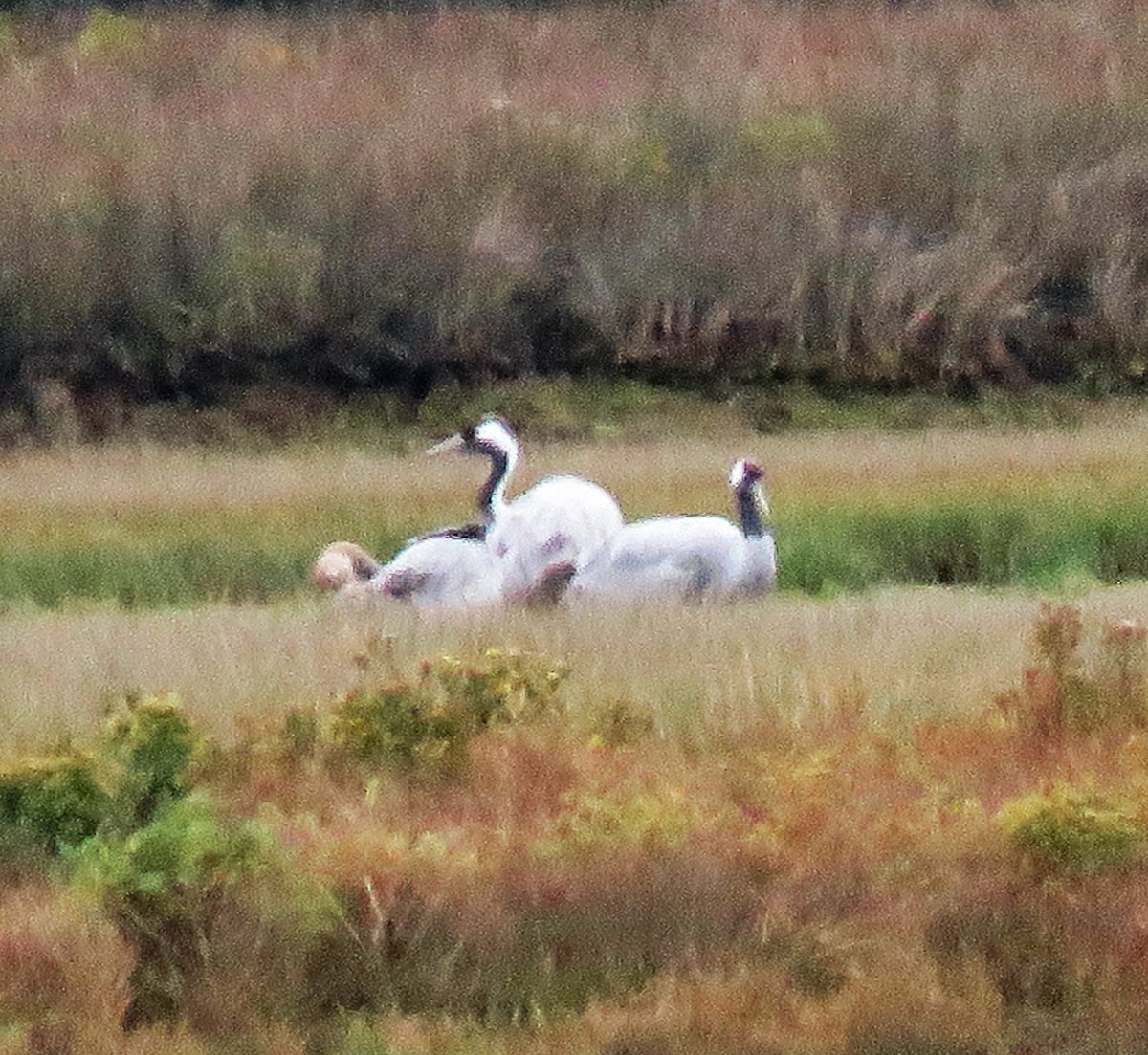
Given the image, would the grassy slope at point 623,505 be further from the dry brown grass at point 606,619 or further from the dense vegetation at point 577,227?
the dense vegetation at point 577,227

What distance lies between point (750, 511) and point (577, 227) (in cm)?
525

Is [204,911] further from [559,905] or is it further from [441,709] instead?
[441,709]

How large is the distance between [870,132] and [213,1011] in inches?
469

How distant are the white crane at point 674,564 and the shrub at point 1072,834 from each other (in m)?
4.03

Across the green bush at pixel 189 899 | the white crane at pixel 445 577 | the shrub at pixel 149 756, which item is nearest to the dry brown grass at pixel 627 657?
the white crane at pixel 445 577

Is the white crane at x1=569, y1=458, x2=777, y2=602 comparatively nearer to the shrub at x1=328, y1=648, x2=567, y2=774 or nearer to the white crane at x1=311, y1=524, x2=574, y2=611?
the white crane at x1=311, y1=524, x2=574, y2=611

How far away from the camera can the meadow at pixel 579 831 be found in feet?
15.2

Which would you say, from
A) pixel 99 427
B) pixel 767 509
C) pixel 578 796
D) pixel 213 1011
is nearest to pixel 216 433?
pixel 99 427

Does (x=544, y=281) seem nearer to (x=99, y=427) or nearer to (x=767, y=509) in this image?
(x=99, y=427)

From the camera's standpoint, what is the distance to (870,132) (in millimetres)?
15734

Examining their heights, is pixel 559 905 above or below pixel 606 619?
above

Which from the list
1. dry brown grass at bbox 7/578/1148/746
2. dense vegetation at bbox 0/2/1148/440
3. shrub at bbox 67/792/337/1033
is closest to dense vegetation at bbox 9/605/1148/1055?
shrub at bbox 67/792/337/1033

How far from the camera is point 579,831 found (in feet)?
17.2

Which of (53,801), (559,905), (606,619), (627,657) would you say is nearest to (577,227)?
(606,619)
